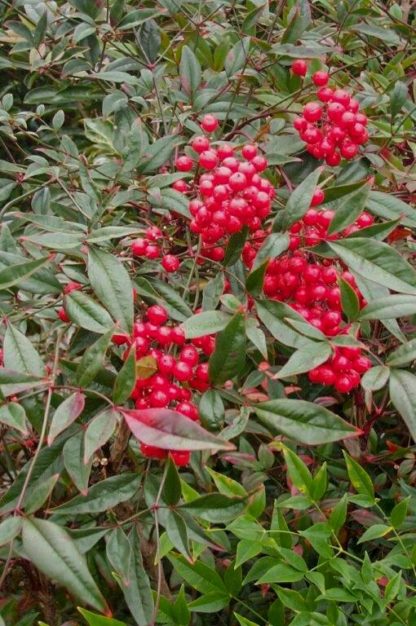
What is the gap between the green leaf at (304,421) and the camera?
91cm

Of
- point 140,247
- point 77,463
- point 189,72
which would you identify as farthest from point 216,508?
point 189,72

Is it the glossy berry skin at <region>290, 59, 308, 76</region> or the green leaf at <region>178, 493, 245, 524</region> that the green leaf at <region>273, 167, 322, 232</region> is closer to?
the green leaf at <region>178, 493, 245, 524</region>

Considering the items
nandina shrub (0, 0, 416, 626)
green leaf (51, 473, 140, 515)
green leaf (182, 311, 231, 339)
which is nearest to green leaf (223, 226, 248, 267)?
nandina shrub (0, 0, 416, 626)

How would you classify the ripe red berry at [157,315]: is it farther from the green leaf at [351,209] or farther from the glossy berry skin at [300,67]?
the glossy berry skin at [300,67]

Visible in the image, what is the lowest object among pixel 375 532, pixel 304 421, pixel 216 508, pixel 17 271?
pixel 375 532

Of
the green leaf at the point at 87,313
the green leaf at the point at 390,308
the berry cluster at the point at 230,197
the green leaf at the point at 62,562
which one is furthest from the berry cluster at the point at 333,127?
the green leaf at the point at 62,562

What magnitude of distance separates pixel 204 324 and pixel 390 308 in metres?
0.24

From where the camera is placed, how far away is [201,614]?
1354 millimetres

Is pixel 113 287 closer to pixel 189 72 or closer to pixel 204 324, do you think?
pixel 204 324

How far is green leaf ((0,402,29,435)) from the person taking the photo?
0.92m

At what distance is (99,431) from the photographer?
0.89 m

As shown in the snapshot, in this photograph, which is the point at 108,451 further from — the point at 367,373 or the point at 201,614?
the point at 367,373

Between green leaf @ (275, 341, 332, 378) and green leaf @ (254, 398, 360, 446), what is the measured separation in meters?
0.04

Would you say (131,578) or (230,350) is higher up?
(230,350)
